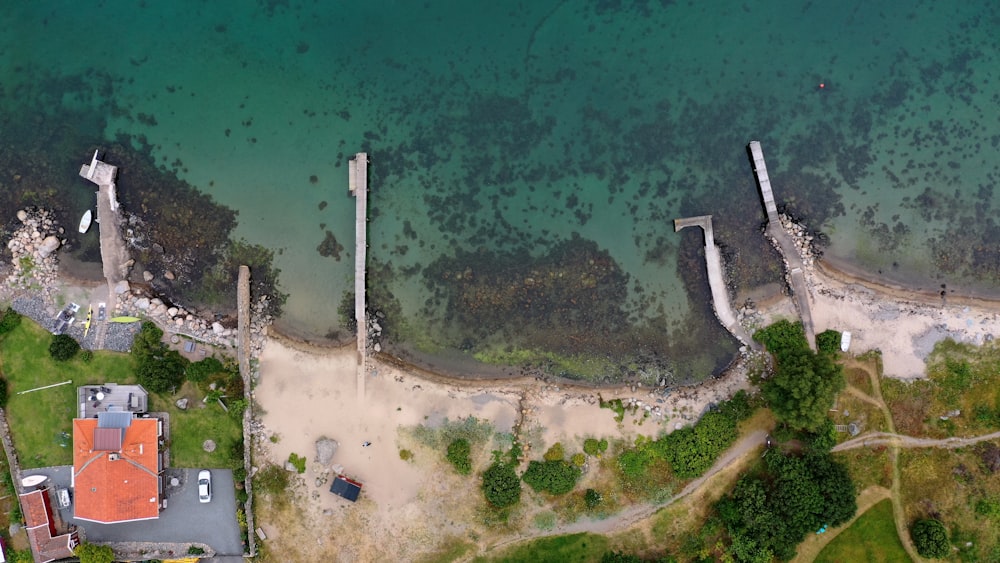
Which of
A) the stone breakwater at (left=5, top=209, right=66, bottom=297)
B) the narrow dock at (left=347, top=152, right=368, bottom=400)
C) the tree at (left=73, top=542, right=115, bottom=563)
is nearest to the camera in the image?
the tree at (left=73, top=542, right=115, bottom=563)

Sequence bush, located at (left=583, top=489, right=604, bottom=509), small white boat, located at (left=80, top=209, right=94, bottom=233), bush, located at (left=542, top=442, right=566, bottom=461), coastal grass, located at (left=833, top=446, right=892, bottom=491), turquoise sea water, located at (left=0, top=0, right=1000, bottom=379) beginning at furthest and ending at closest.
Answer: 1. turquoise sea water, located at (left=0, top=0, right=1000, bottom=379)
2. small white boat, located at (left=80, top=209, right=94, bottom=233)
3. bush, located at (left=542, top=442, right=566, bottom=461)
4. bush, located at (left=583, top=489, right=604, bottom=509)
5. coastal grass, located at (left=833, top=446, right=892, bottom=491)

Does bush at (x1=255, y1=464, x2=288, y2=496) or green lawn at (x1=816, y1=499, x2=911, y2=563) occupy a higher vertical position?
bush at (x1=255, y1=464, x2=288, y2=496)

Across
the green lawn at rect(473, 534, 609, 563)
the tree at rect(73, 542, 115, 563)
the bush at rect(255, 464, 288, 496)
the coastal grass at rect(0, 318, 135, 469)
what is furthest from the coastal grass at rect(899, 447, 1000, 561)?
the coastal grass at rect(0, 318, 135, 469)

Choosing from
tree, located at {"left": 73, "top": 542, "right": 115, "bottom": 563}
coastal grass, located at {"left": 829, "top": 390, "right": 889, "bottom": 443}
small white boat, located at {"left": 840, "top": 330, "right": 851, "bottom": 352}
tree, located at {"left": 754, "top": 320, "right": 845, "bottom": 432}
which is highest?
small white boat, located at {"left": 840, "top": 330, "right": 851, "bottom": 352}

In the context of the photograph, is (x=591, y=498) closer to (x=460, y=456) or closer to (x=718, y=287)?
(x=460, y=456)

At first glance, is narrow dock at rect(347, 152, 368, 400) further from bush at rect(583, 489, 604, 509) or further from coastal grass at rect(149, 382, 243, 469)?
bush at rect(583, 489, 604, 509)

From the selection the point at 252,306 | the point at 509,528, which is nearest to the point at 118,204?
the point at 252,306

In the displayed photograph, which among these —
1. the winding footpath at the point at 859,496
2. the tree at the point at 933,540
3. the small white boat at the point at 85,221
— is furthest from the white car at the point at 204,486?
the tree at the point at 933,540
